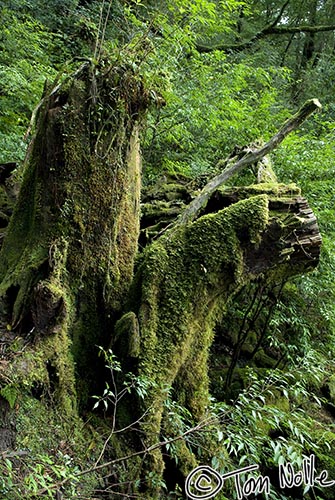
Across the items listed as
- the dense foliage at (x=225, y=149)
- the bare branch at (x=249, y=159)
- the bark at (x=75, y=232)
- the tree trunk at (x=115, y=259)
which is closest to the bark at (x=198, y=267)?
the tree trunk at (x=115, y=259)

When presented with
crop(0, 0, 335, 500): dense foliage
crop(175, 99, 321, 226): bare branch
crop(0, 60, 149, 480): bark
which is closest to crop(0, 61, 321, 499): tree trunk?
crop(0, 60, 149, 480): bark

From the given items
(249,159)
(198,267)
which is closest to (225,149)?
(249,159)

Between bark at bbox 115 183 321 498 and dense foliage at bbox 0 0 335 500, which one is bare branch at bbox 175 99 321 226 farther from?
dense foliage at bbox 0 0 335 500

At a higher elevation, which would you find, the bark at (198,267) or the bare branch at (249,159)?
the bare branch at (249,159)

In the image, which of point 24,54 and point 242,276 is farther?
point 24,54

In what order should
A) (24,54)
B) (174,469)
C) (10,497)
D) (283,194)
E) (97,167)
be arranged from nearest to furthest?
1. (10,497)
2. (174,469)
3. (97,167)
4. (283,194)
5. (24,54)

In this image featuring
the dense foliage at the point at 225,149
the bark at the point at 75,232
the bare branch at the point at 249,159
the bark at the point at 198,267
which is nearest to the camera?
the bark at the point at 75,232

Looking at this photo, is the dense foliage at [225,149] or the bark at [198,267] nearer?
the bark at [198,267]

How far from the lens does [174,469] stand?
331 cm

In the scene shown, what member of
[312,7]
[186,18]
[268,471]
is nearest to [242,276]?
[268,471]

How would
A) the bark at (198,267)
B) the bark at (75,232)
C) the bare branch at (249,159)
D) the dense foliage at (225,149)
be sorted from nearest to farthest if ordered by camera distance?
the bark at (75,232), the bark at (198,267), the bare branch at (249,159), the dense foliage at (225,149)

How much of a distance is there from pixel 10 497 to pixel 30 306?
4.53 feet

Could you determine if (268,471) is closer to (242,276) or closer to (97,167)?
(242,276)

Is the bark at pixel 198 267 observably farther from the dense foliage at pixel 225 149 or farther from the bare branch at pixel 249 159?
the dense foliage at pixel 225 149
